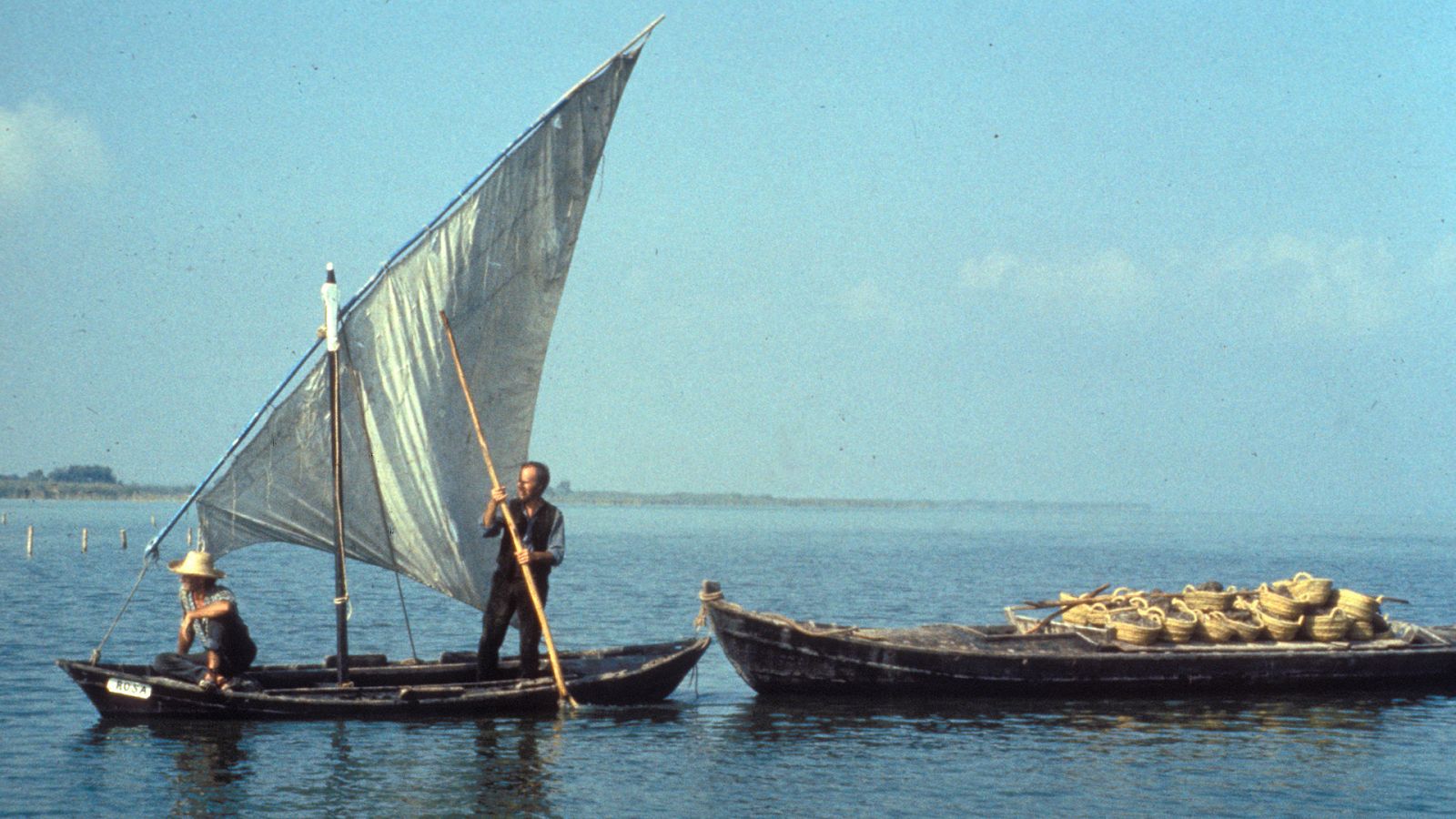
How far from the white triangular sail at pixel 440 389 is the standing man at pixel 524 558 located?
66 centimetres

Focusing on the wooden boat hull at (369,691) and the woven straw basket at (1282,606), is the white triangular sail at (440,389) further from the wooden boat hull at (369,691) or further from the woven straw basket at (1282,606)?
the woven straw basket at (1282,606)

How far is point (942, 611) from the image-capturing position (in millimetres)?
39125

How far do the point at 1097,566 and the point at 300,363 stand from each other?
199ft

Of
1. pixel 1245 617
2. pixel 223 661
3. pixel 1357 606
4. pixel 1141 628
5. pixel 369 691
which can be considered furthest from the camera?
pixel 1245 617

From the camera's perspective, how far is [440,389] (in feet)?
59.8

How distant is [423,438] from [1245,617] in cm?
1171

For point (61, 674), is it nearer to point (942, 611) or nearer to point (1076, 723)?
point (1076, 723)

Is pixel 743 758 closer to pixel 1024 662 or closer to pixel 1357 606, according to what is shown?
pixel 1024 662

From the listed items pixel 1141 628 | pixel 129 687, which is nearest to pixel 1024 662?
pixel 1141 628

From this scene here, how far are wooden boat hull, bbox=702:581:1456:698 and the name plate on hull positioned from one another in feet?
22.1

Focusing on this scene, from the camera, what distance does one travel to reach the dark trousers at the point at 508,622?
17688 millimetres

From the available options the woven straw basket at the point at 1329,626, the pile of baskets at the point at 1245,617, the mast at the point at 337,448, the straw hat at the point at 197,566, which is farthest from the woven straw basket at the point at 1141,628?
the straw hat at the point at 197,566

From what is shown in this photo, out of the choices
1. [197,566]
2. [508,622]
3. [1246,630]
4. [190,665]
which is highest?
[197,566]

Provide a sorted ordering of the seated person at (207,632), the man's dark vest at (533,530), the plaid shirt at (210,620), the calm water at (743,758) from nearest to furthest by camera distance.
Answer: the calm water at (743,758) < the seated person at (207,632) < the plaid shirt at (210,620) < the man's dark vest at (533,530)
